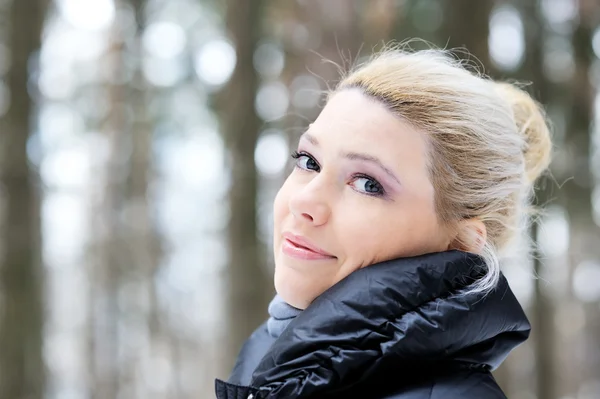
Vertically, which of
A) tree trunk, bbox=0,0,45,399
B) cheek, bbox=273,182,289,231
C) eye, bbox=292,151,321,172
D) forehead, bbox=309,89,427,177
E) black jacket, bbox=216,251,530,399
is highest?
forehead, bbox=309,89,427,177

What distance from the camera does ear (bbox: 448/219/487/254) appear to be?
1.87 metres

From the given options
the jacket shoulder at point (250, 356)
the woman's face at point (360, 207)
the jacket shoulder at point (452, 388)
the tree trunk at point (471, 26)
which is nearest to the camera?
the jacket shoulder at point (452, 388)

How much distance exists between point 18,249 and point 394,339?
17.0 feet

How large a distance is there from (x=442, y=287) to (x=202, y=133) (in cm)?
1022

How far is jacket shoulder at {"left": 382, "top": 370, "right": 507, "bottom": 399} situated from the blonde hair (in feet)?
0.73

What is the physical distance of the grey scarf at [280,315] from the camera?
1.90 meters

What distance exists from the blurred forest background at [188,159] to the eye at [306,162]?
1443 mm

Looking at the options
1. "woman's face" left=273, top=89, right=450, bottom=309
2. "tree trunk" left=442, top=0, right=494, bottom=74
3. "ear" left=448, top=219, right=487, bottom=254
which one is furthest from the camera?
"tree trunk" left=442, top=0, right=494, bottom=74

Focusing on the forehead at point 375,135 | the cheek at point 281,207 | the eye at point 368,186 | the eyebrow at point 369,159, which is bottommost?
the cheek at point 281,207

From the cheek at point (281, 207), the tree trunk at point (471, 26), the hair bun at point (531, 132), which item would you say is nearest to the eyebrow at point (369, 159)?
the cheek at point (281, 207)

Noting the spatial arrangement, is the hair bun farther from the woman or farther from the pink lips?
the pink lips

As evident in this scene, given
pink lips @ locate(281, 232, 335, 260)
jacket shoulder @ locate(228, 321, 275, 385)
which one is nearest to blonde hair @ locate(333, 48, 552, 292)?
pink lips @ locate(281, 232, 335, 260)

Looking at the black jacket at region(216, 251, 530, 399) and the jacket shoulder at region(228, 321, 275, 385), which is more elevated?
the black jacket at region(216, 251, 530, 399)

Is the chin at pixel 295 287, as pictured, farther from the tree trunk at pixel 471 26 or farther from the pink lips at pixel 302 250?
the tree trunk at pixel 471 26
